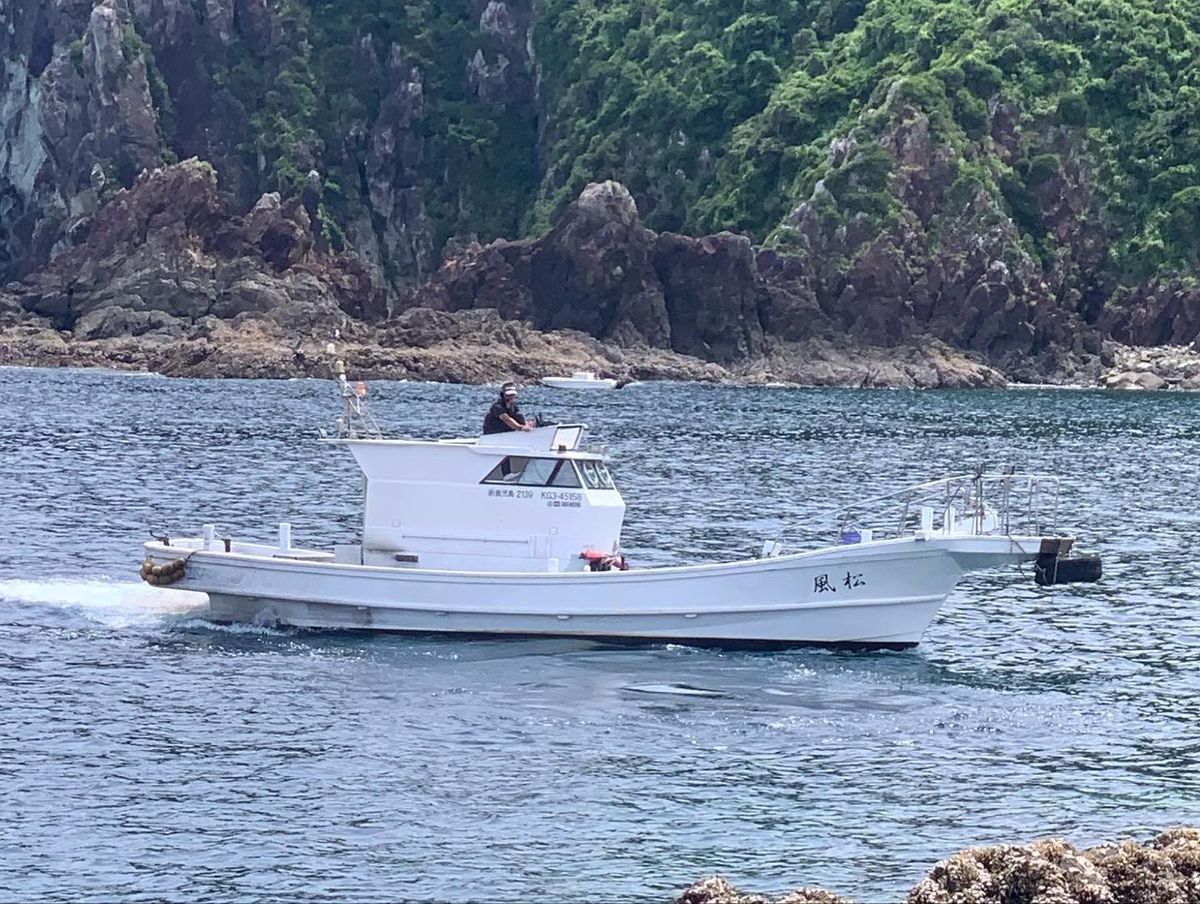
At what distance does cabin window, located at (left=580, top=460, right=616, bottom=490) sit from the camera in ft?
110

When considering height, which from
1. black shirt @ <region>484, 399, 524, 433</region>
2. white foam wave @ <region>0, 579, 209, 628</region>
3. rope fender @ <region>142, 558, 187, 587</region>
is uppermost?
black shirt @ <region>484, 399, 524, 433</region>

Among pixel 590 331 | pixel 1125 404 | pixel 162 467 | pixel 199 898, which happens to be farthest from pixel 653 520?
pixel 590 331

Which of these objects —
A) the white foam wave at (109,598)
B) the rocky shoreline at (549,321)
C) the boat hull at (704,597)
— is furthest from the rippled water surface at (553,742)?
the rocky shoreline at (549,321)

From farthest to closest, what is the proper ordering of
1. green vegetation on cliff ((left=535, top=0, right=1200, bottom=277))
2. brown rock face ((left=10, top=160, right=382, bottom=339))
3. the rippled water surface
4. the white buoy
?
green vegetation on cliff ((left=535, top=0, right=1200, bottom=277))
brown rock face ((left=10, top=160, right=382, bottom=339))
the white buoy
the rippled water surface

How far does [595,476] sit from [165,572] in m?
7.06

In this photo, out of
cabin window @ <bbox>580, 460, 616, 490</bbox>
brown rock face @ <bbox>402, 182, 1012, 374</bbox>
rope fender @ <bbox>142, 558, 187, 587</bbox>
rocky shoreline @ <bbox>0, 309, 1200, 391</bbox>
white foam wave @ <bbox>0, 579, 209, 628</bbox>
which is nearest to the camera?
cabin window @ <bbox>580, 460, 616, 490</bbox>

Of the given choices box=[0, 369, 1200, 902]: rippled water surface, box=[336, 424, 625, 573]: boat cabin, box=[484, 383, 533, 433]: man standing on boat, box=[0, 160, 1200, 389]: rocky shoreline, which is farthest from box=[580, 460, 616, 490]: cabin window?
box=[0, 160, 1200, 389]: rocky shoreline

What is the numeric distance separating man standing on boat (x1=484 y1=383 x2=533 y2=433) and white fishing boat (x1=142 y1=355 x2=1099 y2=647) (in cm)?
44

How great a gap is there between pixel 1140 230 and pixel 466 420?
7236 cm

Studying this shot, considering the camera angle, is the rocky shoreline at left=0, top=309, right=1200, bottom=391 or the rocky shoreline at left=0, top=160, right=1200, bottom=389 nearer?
the rocky shoreline at left=0, top=309, right=1200, bottom=391

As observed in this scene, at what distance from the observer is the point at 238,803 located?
23.2 meters

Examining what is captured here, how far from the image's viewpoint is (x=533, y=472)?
33.5m

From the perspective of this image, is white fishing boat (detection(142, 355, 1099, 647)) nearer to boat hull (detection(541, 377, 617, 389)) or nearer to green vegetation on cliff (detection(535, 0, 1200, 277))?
boat hull (detection(541, 377, 617, 389))

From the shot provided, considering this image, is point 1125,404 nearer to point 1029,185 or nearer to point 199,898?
point 1029,185
